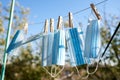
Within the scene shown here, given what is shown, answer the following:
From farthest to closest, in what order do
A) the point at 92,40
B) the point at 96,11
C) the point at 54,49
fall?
the point at 54,49, the point at 96,11, the point at 92,40

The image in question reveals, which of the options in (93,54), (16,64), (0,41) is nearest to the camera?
(93,54)

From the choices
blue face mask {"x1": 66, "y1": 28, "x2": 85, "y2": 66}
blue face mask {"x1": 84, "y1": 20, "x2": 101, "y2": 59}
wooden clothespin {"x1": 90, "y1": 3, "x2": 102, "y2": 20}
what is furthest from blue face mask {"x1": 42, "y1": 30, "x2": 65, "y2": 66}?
wooden clothespin {"x1": 90, "y1": 3, "x2": 102, "y2": 20}

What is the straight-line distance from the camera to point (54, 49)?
3711 mm

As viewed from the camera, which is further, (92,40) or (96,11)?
(96,11)

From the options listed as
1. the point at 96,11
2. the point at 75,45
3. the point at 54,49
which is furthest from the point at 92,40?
the point at 54,49

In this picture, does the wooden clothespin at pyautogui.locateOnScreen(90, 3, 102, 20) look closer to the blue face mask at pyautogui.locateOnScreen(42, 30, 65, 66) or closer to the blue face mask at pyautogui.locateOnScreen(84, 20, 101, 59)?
the blue face mask at pyautogui.locateOnScreen(84, 20, 101, 59)

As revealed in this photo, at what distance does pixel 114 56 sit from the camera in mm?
11305

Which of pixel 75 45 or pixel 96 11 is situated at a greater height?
pixel 96 11

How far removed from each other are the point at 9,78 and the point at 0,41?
5.88 ft

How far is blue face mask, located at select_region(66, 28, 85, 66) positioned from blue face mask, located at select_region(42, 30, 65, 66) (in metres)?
0.11

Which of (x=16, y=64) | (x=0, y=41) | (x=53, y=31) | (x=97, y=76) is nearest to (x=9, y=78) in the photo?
(x=16, y=64)

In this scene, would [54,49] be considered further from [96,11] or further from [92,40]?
[96,11]

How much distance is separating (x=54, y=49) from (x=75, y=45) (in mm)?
328

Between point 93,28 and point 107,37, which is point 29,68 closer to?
point 107,37
